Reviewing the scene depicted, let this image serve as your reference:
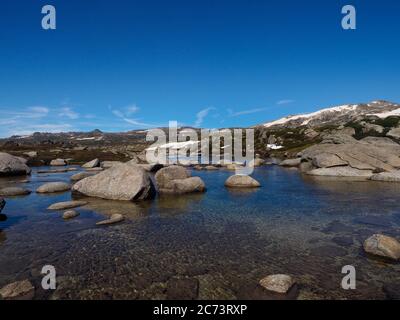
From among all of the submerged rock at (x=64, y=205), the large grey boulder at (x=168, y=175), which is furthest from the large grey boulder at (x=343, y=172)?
the submerged rock at (x=64, y=205)

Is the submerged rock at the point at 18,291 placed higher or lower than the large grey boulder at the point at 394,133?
lower

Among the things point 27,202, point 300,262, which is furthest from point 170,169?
point 300,262

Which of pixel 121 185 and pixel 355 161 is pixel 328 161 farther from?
pixel 121 185

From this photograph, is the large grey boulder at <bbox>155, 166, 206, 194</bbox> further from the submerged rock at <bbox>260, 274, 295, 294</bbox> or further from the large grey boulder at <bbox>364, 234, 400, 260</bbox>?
the submerged rock at <bbox>260, 274, 295, 294</bbox>

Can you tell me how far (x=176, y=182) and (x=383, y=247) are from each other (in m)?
18.3

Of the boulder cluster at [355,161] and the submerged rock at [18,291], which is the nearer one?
the submerged rock at [18,291]

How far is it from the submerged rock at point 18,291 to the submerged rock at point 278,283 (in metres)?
7.67

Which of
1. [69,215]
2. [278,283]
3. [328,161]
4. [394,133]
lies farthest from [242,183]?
[394,133]

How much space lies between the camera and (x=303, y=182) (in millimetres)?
35938

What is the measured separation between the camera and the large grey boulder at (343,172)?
38.8m

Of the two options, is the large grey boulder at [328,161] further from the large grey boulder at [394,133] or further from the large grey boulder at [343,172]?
the large grey boulder at [394,133]
